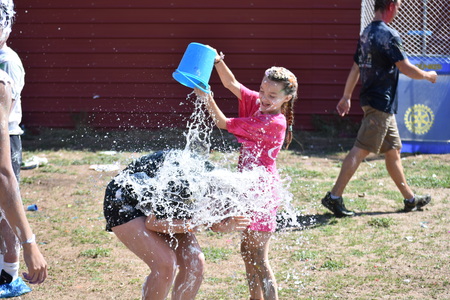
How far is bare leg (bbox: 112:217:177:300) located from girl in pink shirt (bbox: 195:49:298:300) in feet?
2.06

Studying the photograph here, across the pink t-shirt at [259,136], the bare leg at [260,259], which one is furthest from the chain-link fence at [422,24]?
the bare leg at [260,259]

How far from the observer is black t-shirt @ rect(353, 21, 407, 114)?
582cm

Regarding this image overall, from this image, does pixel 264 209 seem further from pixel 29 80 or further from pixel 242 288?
pixel 29 80

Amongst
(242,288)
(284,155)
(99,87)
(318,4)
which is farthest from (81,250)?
(318,4)

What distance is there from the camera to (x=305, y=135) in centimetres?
1006

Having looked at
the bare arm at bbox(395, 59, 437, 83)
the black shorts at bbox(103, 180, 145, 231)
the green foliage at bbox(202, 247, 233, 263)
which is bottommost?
the green foliage at bbox(202, 247, 233, 263)

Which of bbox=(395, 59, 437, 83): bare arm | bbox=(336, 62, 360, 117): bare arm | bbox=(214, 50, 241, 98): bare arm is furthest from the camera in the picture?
bbox=(336, 62, 360, 117): bare arm

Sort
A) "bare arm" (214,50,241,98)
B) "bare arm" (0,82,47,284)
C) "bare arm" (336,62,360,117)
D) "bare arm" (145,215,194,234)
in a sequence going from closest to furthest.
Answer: "bare arm" (0,82,47,284) < "bare arm" (145,215,194,234) < "bare arm" (214,50,241,98) < "bare arm" (336,62,360,117)

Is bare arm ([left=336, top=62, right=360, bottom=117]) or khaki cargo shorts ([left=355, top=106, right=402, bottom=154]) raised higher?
bare arm ([left=336, top=62, right=360, bottom=117])

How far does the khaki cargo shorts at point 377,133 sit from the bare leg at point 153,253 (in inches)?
123

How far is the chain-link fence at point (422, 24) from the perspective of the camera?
9.43 meters

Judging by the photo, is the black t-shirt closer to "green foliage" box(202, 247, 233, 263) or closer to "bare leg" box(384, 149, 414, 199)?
"bare leg" box(384, 149, 414, 199)

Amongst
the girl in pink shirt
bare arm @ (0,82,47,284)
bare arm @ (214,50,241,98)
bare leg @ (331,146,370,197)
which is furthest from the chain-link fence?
bare arm @ (0,82,47,284)

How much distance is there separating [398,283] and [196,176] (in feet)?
6.65
